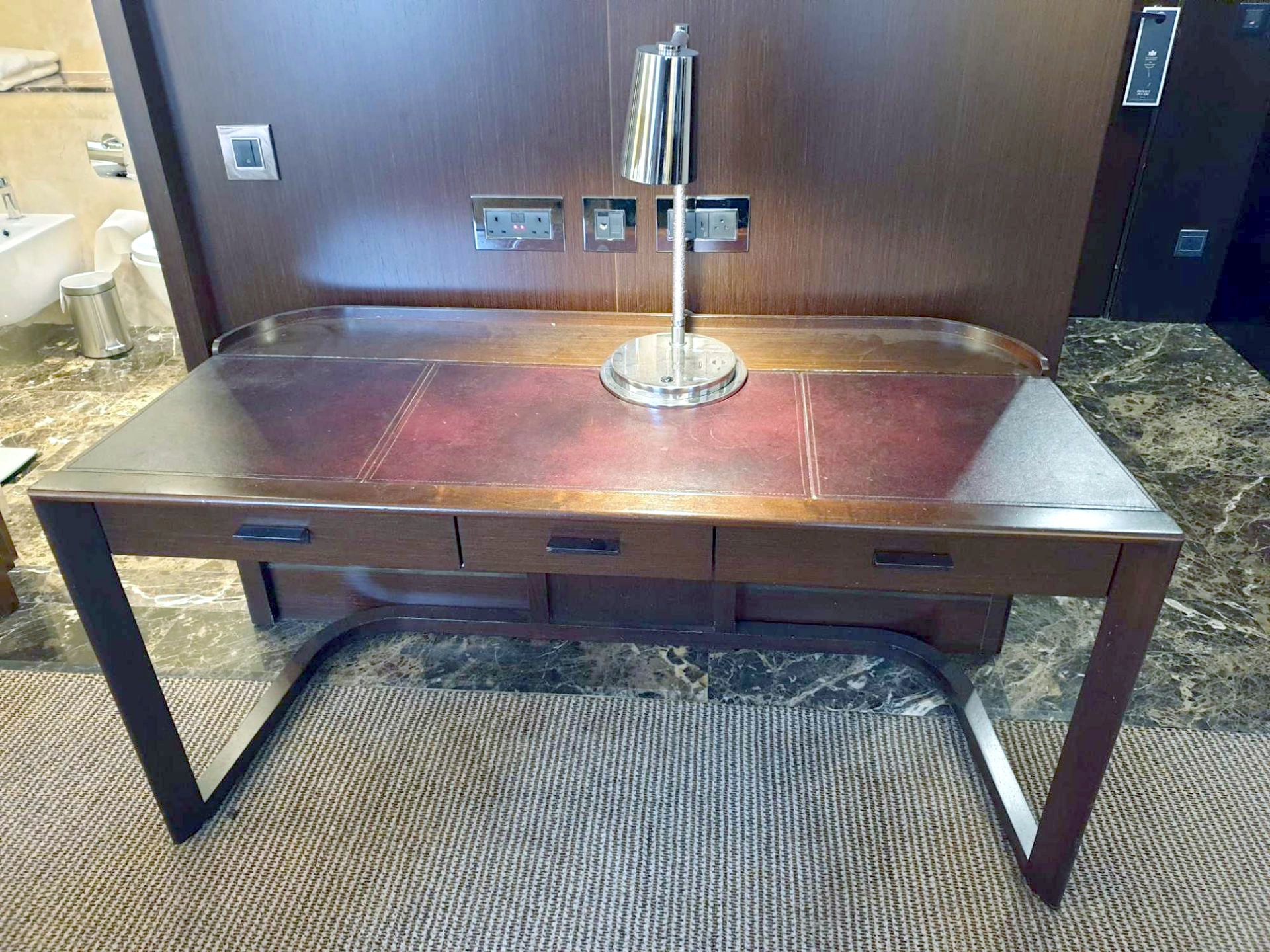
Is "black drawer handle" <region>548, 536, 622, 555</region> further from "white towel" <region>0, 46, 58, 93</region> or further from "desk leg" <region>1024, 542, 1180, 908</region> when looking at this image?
"white towel" <region>0, 46, 58, 93</region>

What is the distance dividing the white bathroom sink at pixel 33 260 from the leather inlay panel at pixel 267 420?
7.42 feet

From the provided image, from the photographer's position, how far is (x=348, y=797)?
64.8 inches

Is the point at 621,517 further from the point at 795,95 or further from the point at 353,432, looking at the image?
the point at 795,95

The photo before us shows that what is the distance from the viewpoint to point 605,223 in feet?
5.43

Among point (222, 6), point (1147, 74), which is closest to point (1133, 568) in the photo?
point (222, 6)

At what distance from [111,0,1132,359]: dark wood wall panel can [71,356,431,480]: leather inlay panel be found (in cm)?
28

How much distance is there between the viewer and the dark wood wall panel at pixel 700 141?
149 cm

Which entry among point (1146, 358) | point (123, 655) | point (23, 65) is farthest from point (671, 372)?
point (23, 65)

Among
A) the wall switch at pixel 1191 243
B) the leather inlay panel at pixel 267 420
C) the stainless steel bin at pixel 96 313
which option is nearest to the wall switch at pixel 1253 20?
the wall switch at pixel 1191 243

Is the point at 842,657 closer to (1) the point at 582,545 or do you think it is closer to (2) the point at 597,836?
(2) the point at 597,836

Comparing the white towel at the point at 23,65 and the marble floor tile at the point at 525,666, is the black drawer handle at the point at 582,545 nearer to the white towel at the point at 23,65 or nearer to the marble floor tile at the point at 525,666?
the marble floor tile at the point at 525,666

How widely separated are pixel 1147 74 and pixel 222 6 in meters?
3.10

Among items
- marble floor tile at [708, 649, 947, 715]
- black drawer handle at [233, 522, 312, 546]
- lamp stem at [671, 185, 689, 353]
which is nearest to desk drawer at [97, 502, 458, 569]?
black drawer handle at [233, 522, 312, 546]

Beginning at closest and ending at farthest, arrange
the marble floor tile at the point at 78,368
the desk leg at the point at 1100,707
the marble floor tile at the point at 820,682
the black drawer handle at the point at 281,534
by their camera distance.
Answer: the desk leg at the point at 1100,707 < the black drawer handle at the point at 281,534 < the marble floor tile at the point at 820,682 < the marble floor tile at the point at 78,368
